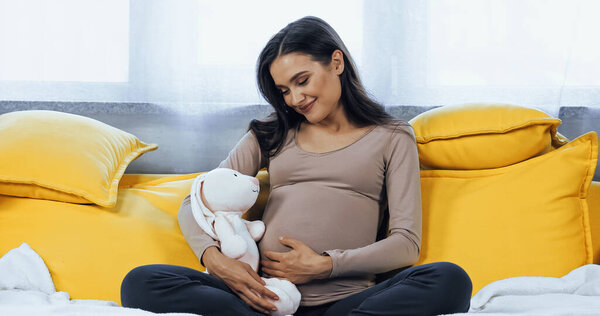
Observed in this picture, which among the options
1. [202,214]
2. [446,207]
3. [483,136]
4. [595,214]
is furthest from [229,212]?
[595,214]

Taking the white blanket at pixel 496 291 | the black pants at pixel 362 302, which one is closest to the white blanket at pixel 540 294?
the white blanket at pixel 496 291

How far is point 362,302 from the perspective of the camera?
106 cm

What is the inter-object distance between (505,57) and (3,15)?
1.51 m

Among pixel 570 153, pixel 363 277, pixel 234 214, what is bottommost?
pixel 363 277

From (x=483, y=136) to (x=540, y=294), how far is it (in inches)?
15.9

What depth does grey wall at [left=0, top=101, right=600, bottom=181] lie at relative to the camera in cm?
172

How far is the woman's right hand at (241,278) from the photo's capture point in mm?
1087

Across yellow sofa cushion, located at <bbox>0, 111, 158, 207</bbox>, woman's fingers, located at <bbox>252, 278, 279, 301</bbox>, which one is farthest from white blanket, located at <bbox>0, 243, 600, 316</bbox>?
woman's fingers, located at <bbox>252, 278, 279, 301</bbox>

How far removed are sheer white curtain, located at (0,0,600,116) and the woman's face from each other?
44 centimetres

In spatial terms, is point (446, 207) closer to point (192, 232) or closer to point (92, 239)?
point (192, 232)

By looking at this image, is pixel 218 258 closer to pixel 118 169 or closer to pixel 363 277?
pixel 363 277

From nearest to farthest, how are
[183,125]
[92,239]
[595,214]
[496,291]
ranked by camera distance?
1. [496,291]
2. [92,239]
3. [595,214]
4. [183,125]

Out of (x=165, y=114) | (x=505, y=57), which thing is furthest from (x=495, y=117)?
(x=165, y=114)

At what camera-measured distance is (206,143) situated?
Answer: 68.6 inches
